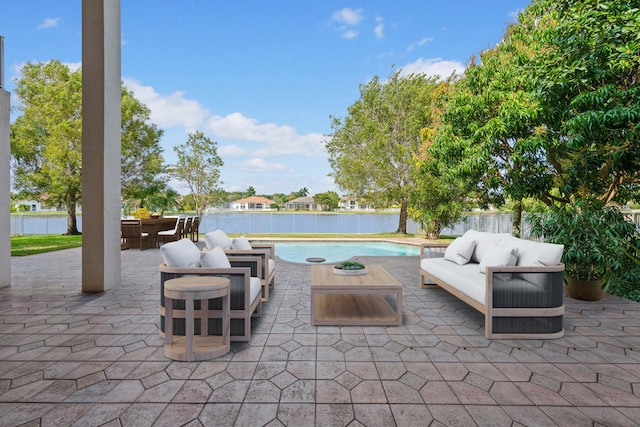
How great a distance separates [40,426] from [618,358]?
3801mm

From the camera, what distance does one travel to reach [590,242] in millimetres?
3871

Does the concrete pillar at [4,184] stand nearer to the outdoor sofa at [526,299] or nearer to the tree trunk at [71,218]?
the outdoor sofa at [526,299]

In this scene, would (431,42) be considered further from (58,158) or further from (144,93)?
(58,158)

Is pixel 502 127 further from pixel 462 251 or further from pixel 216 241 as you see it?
pixel 216 241

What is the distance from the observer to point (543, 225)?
445 cm

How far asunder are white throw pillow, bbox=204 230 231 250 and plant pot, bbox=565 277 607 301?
4481 mm

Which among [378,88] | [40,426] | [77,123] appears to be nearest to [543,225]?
[40,426]

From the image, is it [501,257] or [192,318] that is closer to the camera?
[192,318]

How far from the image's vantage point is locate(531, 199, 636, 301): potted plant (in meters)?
3.84

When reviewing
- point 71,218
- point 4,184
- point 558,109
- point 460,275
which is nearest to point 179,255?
point 460,275

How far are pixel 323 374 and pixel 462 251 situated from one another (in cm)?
271

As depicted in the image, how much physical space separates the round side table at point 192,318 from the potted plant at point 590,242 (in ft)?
13.5

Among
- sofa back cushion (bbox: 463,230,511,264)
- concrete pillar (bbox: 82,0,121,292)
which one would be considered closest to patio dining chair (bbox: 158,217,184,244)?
concrete pillar (bbox: 82,0,121,292)

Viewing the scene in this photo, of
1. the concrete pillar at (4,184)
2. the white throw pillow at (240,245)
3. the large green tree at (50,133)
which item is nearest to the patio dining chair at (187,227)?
the concrete pillar at (4,184)
